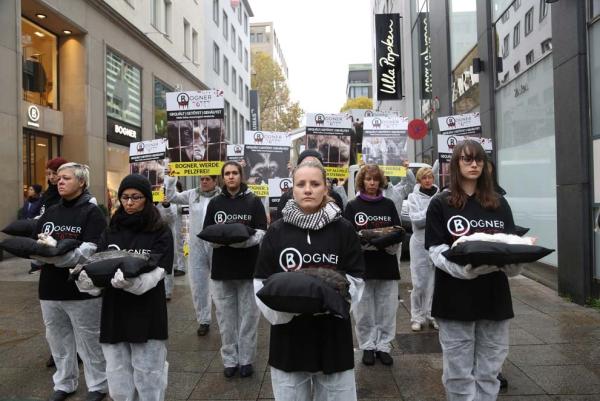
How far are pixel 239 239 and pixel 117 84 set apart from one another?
1579cm

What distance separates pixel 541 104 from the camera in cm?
898

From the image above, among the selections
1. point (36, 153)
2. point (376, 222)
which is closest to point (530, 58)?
point (376, 222)

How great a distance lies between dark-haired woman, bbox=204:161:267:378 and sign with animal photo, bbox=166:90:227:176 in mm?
1771

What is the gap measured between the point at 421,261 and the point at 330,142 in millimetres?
2364

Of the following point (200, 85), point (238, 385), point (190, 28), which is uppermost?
point (190, 28)

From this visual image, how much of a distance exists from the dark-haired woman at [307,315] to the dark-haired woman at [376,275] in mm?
2175

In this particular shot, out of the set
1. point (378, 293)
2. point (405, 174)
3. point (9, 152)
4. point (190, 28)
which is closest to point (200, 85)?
point (190, 28)

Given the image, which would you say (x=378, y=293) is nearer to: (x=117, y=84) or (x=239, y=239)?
(x=239, y=239)

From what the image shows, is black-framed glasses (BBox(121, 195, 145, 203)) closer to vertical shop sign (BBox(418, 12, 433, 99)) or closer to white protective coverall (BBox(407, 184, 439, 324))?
white protective coverall (BBox(407, 184, 439, 324))

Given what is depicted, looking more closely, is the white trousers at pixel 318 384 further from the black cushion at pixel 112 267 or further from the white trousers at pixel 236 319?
the white trousers at pixel 236 319

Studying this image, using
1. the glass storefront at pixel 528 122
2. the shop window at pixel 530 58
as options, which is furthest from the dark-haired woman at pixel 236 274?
the shop window at pixel 530 58

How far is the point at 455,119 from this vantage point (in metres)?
7.83

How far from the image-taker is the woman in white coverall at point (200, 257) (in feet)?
20.7

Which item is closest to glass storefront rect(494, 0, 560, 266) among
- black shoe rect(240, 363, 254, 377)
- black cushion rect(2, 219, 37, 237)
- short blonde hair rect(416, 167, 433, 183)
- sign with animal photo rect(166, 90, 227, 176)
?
short blonde hair rect(416, 167, 433, 183)
